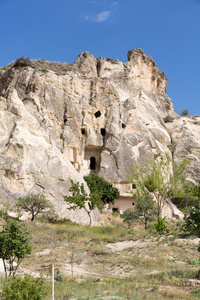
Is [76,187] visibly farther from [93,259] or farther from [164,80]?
[164,80]

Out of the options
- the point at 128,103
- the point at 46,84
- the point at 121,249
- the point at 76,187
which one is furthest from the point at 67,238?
the point at 128,103

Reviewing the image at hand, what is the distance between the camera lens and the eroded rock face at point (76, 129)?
19906 mm

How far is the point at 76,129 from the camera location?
101 feet

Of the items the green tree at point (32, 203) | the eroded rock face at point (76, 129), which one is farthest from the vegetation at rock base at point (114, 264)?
the eroded rock face at point (76, 129)

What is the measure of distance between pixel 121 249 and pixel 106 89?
84.8 feet

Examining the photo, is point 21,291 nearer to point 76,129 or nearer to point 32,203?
point 32,203

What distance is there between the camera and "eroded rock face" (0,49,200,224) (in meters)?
19.9

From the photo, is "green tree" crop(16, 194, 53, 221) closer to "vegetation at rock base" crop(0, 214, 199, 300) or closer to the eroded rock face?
"vegetation at rock base" crop(0, 214, 199, 300)

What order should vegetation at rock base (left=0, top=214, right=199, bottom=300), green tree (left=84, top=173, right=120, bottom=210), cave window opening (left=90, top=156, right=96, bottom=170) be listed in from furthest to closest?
1. cave window opening (left=90, top=156, right=96, bottom=170)
2. green tree (left=84, top=173, right=120, bottom=210)
3. vegetation at rock base (left=0, top=214, right=199, bottom=300)

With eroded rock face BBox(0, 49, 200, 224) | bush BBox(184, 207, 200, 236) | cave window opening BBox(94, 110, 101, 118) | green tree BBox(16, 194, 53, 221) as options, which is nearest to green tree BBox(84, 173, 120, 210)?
eroded rock face BBox(0, 49, 200, 224)

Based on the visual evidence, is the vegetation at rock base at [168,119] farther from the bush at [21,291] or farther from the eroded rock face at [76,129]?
the bush at [21,291]

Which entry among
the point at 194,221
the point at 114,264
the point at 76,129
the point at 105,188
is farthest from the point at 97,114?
the point at 194,221

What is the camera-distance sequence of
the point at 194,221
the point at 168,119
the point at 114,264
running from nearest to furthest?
the point at 194,221, the point at 114,264, the point at 168,119

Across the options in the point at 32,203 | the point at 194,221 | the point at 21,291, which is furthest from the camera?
the point at 32,203
